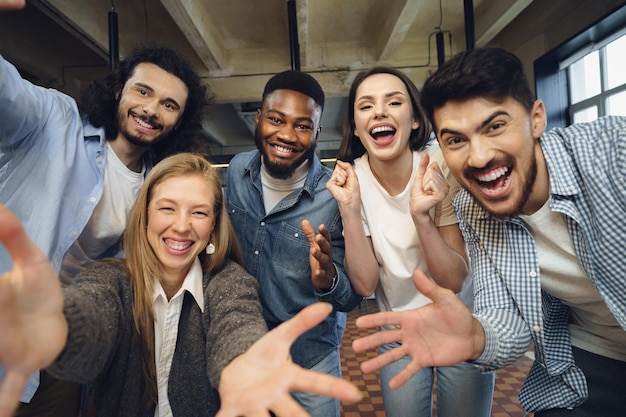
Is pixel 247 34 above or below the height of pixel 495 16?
above

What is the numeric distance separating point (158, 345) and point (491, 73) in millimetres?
1477

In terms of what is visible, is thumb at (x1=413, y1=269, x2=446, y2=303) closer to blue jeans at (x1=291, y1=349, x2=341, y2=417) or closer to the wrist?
the wrist

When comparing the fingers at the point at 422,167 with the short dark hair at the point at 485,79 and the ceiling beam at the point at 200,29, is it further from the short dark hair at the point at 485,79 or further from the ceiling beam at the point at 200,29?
the ceiling beam at the point at 200,29

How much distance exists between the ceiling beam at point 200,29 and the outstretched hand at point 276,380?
3713mm

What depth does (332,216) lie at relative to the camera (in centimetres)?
189

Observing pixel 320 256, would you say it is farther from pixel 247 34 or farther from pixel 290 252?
pixel 247 34

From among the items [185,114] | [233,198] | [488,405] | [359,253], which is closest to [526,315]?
[488,405]

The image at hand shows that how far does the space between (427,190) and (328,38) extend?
4428mm

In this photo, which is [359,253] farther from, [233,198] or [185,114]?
[185,114]

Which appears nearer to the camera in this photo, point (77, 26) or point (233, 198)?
point (233, 198)

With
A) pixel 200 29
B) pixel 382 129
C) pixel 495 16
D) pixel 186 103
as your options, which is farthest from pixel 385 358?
pixel 495 16

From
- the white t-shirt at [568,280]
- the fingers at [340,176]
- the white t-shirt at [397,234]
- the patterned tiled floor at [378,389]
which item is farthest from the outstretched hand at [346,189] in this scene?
the patterned tiled floor at [378,389]

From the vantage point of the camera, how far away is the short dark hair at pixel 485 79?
1283 millimetres

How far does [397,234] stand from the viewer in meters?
1.68
